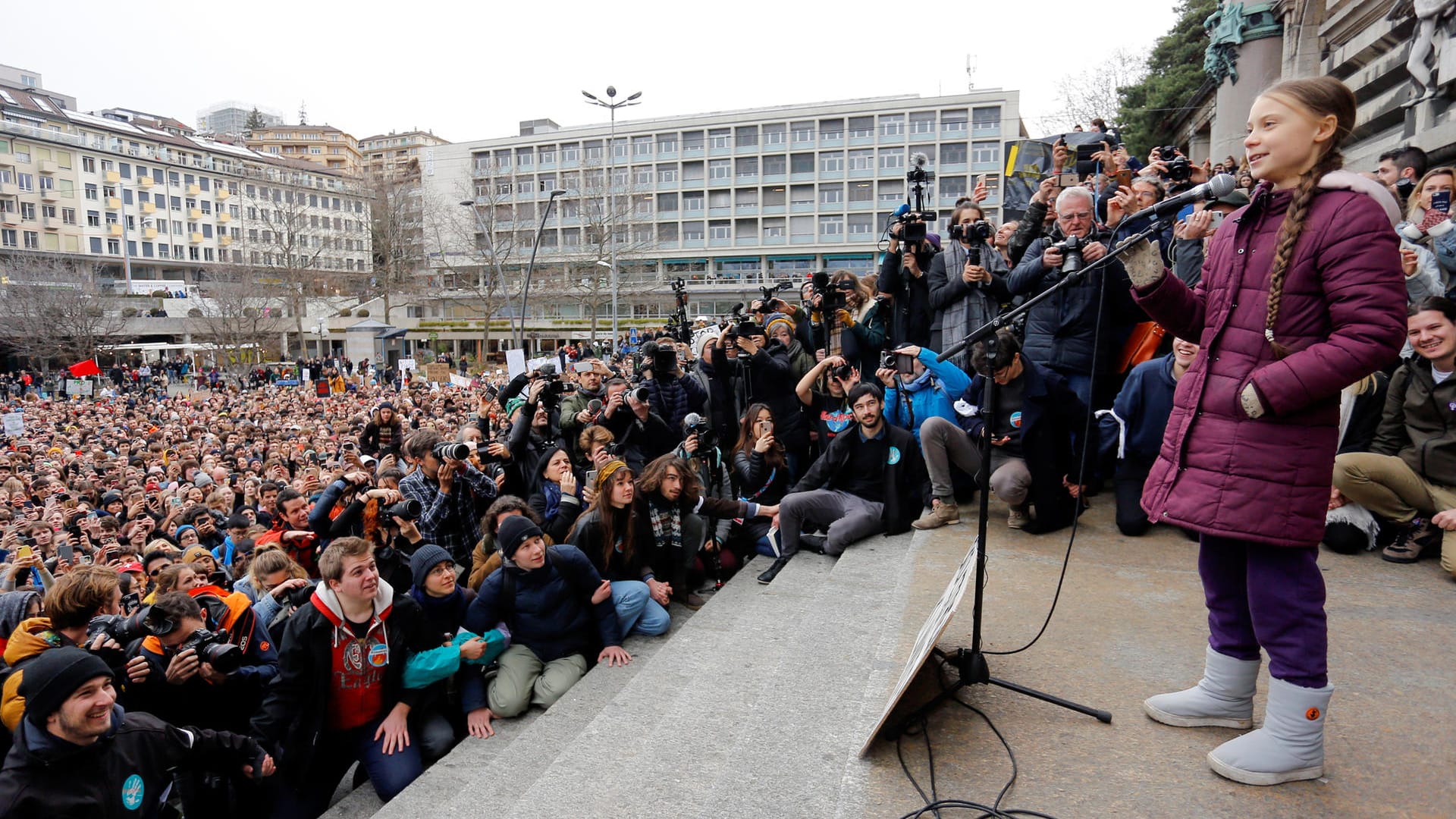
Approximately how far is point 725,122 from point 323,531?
57.5 metres

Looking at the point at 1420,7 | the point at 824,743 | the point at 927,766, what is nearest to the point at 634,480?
the point at 824,743

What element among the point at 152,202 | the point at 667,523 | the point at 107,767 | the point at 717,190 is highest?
the point at 717,190

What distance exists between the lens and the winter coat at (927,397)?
5.42 metres

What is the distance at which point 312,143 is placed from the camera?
9250 centimetres

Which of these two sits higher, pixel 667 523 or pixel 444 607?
pixel 667 523

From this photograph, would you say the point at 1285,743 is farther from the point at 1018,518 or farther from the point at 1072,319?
the point at 1072,319

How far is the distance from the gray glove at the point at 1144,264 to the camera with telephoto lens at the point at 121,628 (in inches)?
163

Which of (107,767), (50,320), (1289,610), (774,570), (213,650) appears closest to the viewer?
(1289,610)

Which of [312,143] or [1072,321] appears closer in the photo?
[1072,321]

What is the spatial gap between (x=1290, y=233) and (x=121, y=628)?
458cm

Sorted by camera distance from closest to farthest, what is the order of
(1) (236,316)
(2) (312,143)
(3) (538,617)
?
1. (3) (538,617)
2. (1) (236,316)
3. (2) (312,143)

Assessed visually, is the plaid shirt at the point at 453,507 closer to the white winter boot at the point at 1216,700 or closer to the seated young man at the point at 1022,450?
the seated young man at the point at 1022,450

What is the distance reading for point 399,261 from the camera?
5222 centimetres

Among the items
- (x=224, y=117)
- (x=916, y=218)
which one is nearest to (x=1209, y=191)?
(x=916, y=218)
